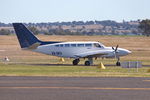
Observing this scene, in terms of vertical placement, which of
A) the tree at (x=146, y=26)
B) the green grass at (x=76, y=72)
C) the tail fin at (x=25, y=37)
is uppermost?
the tail fin at (x=25, y=37)

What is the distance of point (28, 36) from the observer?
5228 centimetres

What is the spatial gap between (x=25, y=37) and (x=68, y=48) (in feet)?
13.6

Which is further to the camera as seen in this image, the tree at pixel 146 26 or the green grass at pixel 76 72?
the tree at pixel 146 26

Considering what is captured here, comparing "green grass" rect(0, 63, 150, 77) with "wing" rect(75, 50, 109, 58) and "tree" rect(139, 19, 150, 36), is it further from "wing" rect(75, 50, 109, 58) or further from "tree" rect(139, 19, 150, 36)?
"tree" rect(139, 19, 150, 36)

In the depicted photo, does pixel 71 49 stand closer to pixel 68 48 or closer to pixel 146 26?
pixel 68 48

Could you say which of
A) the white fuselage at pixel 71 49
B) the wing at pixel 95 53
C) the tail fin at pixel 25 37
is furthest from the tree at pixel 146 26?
the tail fin at pixel 25 37

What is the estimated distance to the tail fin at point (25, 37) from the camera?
51875 millimetres
